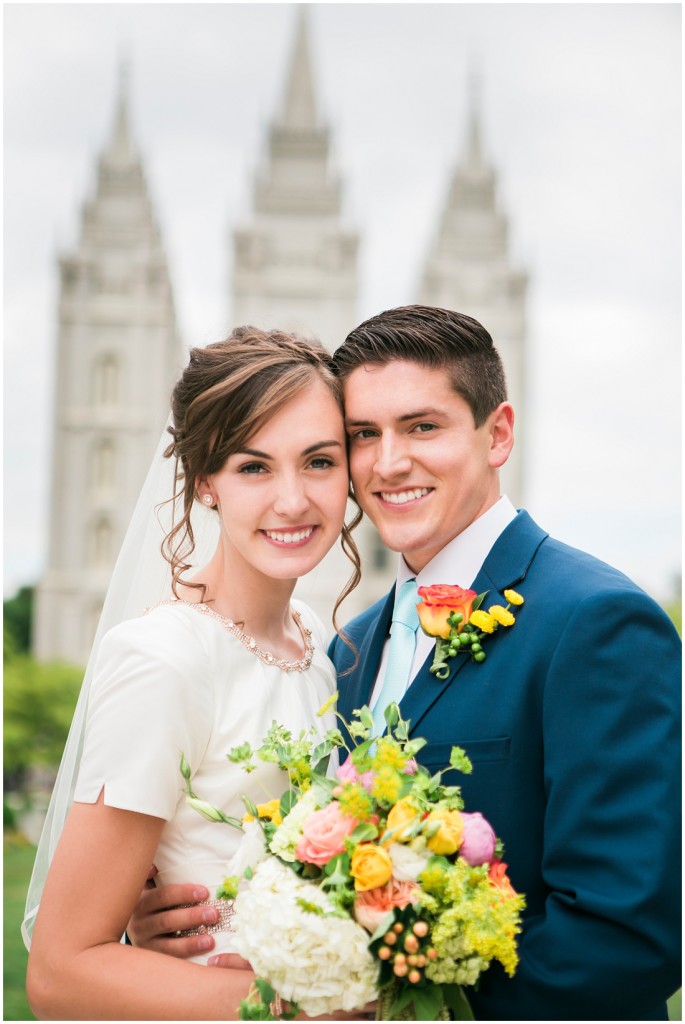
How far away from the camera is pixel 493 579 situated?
121 inches

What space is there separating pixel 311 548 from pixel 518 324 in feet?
185

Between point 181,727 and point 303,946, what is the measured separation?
74 cm

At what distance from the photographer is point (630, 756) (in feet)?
8.70

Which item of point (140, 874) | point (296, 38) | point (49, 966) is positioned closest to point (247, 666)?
point (140, 874)

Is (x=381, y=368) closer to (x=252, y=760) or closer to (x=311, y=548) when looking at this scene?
(x=311, y=548)

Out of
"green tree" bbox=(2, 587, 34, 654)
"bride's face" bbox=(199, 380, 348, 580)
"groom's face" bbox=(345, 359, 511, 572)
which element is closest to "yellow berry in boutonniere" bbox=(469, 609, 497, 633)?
"groom's face" bbox=(345, 359, 511, 572)

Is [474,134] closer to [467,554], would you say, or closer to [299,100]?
[299,100]

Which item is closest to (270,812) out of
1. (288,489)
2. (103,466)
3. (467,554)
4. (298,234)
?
(288,489)

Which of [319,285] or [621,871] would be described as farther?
[319,285]

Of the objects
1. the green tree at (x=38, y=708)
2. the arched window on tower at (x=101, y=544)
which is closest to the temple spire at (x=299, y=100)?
the arched window on tower at (x=101, y=544)

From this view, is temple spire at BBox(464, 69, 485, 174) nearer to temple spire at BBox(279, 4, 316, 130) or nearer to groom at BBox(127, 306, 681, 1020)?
temple spire at BBox(279, 4, 316, 130)

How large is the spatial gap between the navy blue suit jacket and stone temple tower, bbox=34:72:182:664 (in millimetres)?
48079

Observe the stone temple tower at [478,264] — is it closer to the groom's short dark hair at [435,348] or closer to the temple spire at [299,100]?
the temple spire at [299,100]

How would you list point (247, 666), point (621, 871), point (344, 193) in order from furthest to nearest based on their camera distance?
1. point (344, 193)
2. point (247, 666)
3. point (621, 871)
